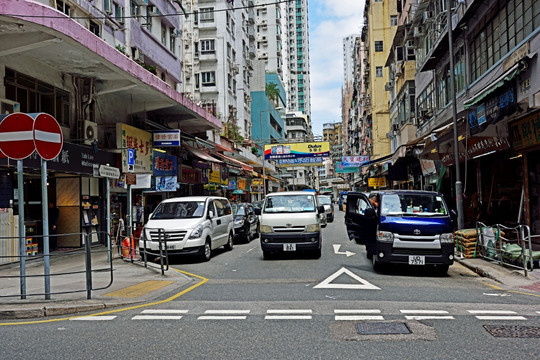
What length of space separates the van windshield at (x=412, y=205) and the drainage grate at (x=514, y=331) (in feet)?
17.5

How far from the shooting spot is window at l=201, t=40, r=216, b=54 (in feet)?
152

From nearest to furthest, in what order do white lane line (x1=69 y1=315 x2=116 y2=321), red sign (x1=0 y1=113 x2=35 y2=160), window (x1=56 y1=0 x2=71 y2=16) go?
white lane line (x1=69 y1=315 x2=116 y2=321)
red sign (x1=0 y1=113 x2=35 y2=160)
window (x1=56 y1=0 x2=71 y2=16)

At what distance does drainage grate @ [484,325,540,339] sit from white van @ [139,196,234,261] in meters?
8.47

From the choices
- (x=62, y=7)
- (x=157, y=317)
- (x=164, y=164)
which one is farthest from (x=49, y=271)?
(x=164, y=164)

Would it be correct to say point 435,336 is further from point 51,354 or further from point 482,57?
point 482,57

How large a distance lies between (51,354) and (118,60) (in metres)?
11.9

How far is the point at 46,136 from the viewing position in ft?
26.3

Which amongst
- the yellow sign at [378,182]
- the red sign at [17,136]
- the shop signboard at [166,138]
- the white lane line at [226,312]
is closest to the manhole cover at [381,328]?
the white lane line at [226,312]

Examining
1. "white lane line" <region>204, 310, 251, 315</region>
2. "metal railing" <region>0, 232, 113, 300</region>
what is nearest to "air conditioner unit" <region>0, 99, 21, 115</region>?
"metal railing" <region>0, 232, 113, 300</region>

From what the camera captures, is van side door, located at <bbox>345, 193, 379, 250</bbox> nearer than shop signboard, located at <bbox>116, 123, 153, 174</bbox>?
Yes

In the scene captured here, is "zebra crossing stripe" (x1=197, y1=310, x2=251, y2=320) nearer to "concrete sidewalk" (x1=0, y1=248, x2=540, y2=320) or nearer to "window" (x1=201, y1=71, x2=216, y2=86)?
"concrete sidewalk" (x1=0, y1=248, x2=540, y2=320)

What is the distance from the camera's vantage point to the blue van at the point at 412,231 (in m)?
10.7

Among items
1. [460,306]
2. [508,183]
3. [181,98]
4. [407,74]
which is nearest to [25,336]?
[460,306]

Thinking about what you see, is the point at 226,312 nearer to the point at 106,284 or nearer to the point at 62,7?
the point at 106,284
